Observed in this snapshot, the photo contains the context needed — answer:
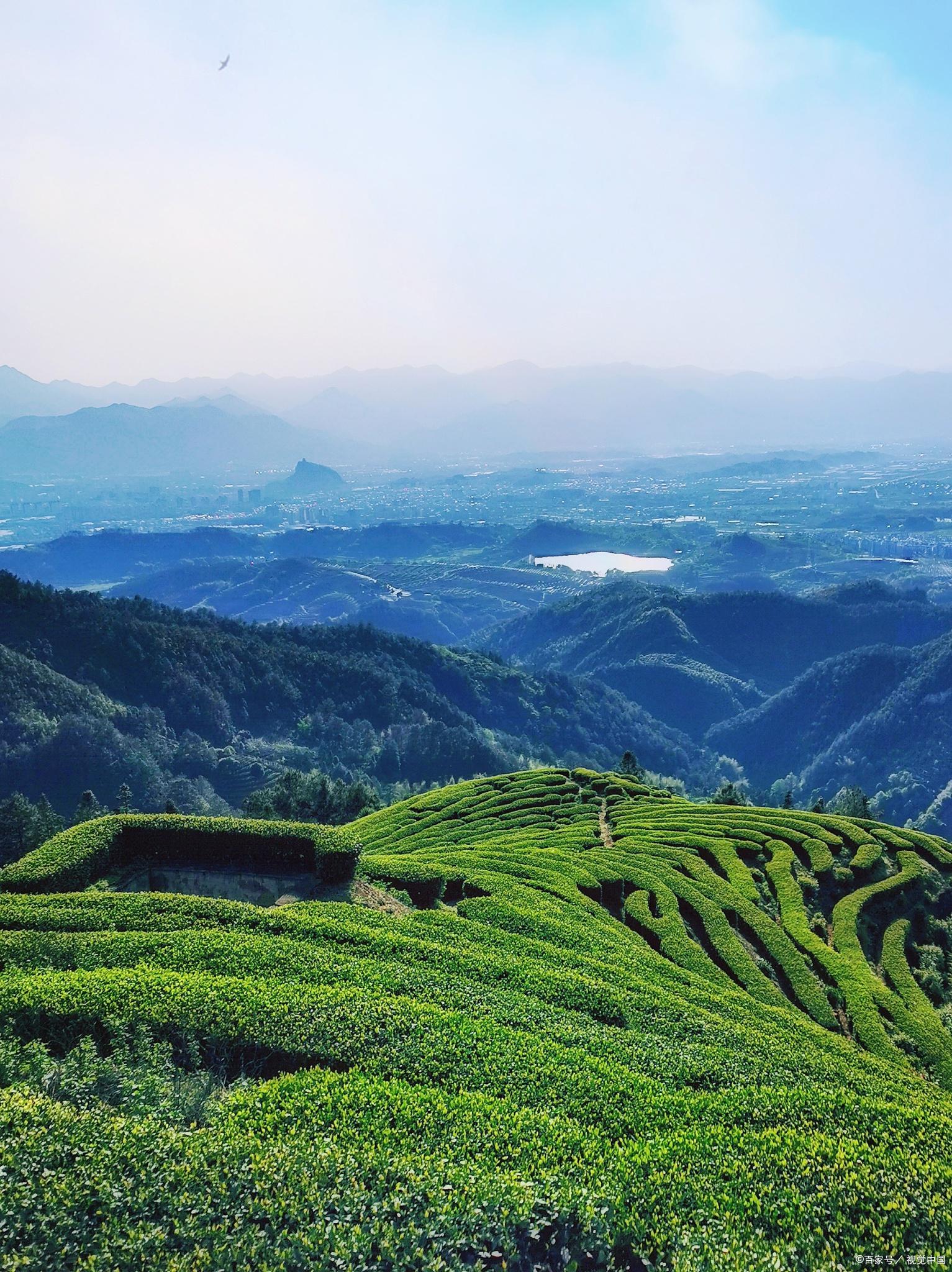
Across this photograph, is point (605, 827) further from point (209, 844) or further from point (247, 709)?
point (247, 709)

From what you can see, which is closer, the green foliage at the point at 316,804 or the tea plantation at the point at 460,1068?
the tea plantation at the point at 460,1068

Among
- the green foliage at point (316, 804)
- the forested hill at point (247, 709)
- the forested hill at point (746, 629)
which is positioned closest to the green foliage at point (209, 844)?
the green foliage at point (316, 804)

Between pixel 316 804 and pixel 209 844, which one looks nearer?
pixel 209 844

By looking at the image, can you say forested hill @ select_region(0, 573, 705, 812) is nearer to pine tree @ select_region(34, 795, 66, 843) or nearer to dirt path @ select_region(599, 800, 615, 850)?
pine tree @ select_region(34, 795, 66, 843)

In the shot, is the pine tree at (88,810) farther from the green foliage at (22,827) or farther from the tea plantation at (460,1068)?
the tea plantation at (460,1068)

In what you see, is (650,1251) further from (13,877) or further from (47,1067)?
(13,877)

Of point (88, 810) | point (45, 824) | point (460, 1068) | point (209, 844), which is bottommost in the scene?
point (88, 810)

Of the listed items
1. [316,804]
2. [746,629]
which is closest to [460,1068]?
[316,804]
